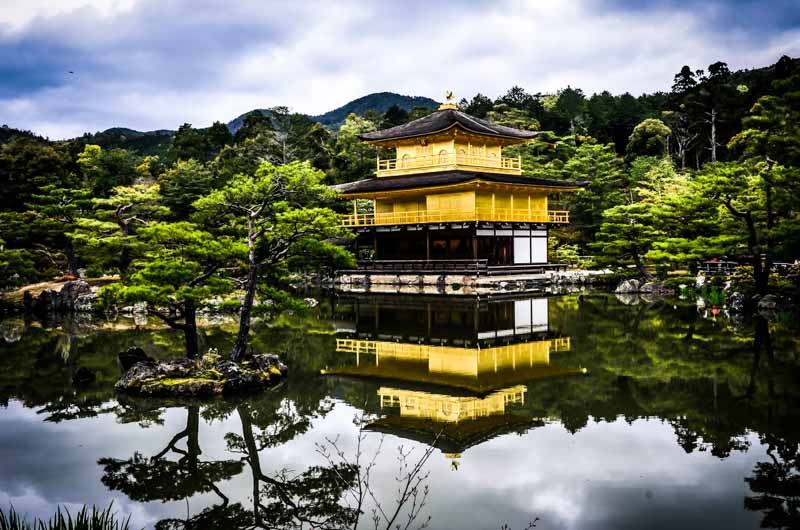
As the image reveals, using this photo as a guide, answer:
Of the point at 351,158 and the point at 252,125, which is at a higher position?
the point at 252,125

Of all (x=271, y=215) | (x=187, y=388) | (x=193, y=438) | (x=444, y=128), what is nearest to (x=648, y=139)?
(x=444, y=128)

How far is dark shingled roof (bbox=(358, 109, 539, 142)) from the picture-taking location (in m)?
35.7

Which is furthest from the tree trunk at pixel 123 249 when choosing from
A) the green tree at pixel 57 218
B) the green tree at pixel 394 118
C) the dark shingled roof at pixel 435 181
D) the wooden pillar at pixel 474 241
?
the green tree at pixel 394 118

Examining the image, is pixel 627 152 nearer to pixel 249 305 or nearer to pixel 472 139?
pixel 472 139

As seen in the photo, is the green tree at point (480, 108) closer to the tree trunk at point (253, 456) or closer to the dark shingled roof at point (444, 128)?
the dark shingled roof at point (444, 128)

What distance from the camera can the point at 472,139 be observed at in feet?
121

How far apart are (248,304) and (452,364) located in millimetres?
4117

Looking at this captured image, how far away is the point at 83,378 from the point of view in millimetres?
12328

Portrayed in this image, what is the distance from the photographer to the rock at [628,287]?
1214 inches

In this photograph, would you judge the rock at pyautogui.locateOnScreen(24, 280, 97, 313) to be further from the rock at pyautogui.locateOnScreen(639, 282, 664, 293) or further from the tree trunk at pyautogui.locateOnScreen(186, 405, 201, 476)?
the rock at pyautogui.locateOnScreen(639, 282, 664, 293)

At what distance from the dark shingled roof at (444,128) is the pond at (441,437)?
2153 cm

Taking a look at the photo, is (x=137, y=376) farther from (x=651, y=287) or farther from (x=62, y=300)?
(x=651, y=287)

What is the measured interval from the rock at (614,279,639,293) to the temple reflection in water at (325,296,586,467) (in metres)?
8.59

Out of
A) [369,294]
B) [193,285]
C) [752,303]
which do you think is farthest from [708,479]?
[369,294]
